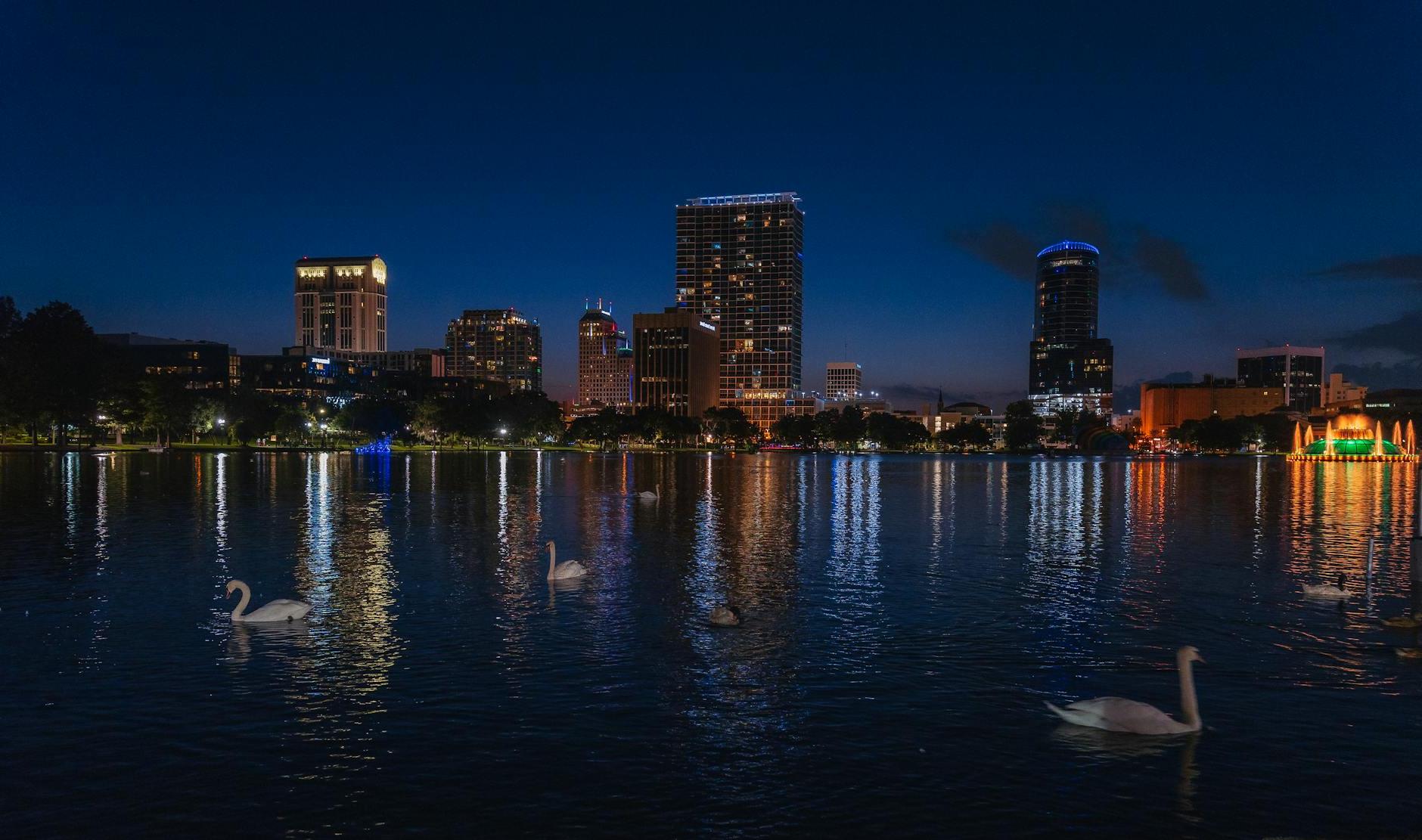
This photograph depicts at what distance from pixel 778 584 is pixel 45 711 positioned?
20.0 meters

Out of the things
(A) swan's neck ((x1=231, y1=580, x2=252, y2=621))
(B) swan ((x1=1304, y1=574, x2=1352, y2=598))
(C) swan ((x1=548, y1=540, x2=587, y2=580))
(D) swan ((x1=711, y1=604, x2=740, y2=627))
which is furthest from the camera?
(C) swan ((x1=548, y1=540, x2=587, y2=580))

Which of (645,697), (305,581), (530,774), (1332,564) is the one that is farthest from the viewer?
(1332,564)

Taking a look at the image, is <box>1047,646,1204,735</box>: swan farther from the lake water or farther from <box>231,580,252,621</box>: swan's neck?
<box>231,580,252,621</box>: swan's neck

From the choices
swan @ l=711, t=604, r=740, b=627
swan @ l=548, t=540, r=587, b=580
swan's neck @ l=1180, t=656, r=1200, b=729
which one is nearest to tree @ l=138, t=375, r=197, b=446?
swan @ l=548, t=540, r=587, b=580

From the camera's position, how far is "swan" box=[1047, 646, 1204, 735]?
16328mm

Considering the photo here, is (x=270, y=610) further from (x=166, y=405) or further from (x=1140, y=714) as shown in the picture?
(x=166, y=405)

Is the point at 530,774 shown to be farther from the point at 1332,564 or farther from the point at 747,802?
the point at 1332,564

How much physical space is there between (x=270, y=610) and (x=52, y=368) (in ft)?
470

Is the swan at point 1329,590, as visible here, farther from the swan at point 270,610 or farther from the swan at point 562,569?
the swan at point 270,610

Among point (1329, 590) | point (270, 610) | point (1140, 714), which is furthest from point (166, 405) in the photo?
point (1140, 714)

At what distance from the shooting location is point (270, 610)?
24.2 meters

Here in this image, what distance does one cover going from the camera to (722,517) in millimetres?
54031

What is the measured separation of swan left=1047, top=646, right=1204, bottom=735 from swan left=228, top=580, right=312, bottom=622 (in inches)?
743

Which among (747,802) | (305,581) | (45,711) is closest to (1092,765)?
(747,802)
